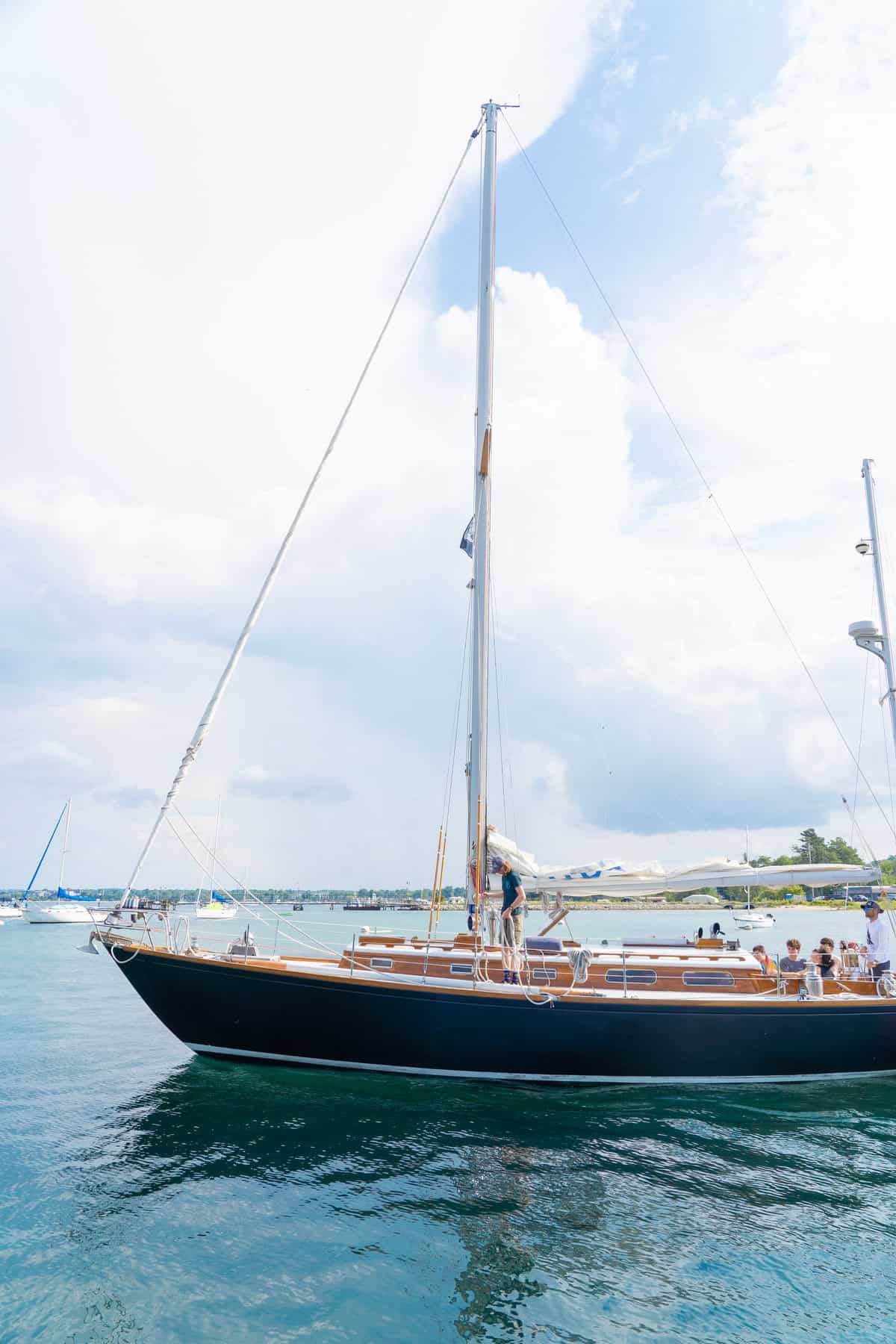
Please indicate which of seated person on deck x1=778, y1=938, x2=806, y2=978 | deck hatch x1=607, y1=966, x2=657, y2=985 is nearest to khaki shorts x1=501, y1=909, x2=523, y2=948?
deck hatch x1=607, y1=966, x2=657, y2=985

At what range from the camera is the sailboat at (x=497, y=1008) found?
1219 cm

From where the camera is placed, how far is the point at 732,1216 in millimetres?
8414

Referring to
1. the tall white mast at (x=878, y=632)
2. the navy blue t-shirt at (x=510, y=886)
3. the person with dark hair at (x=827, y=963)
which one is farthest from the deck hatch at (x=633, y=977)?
the tall white mast at (x=878, y=632)

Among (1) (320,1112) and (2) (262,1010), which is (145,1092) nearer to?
(2) (262,1010)

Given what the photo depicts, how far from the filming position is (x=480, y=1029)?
12.2 m

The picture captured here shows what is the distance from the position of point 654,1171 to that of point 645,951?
17.3 ft

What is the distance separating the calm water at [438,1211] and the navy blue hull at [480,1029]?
450 mm

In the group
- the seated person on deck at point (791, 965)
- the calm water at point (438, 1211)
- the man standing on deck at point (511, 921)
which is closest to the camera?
the calm water at point (438, 1211)

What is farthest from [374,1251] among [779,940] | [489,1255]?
[779,940]

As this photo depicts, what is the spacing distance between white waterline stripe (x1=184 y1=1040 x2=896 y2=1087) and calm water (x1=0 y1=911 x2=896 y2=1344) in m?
0.21

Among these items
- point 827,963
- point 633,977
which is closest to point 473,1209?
point 633,977

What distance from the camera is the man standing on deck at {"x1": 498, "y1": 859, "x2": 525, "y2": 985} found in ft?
42.2

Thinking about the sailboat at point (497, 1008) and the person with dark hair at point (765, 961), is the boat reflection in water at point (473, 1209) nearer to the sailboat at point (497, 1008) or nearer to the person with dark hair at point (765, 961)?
the sailboat at point (497, 1008)

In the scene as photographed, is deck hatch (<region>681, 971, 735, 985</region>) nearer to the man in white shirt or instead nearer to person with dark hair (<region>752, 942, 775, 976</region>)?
person with dark hair (<region>752, 942, 775, 976</region>)
